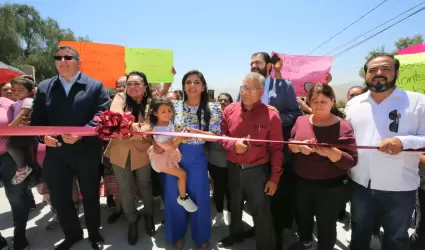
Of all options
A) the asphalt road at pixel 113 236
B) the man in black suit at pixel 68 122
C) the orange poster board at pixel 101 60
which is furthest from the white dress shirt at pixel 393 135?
the orange poster board at pixel 101 60

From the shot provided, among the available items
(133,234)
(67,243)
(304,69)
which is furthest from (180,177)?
(304,69)

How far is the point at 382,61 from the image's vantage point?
83.6 inches

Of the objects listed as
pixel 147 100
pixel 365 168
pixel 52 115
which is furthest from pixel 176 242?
pixel 365 168

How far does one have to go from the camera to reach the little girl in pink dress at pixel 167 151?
264 cm

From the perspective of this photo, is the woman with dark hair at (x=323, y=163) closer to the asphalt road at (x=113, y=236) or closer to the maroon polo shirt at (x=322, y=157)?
the maroon polo shirt at (x=322, y=157)

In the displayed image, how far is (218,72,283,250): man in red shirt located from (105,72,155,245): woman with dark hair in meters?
1.15

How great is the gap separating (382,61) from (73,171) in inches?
132

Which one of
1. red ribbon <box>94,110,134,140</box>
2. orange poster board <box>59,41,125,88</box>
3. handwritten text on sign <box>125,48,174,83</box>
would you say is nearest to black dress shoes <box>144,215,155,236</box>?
red ribbon <box>94,110,134,140</box>

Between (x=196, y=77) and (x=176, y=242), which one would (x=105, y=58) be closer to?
(x=196, y=77)

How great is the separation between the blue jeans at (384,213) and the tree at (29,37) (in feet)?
91.5

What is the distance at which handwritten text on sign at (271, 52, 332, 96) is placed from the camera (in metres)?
4.53

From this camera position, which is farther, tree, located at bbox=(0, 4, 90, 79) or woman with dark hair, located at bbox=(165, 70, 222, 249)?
tree, located at bbox=(0, 4, 90, 79)

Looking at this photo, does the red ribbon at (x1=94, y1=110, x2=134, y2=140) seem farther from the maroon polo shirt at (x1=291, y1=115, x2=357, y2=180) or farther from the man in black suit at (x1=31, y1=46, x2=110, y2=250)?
the maroon polo shirt at (x1=291, y1=115, x2=357, y2=180)

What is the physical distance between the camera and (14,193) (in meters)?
2.90
